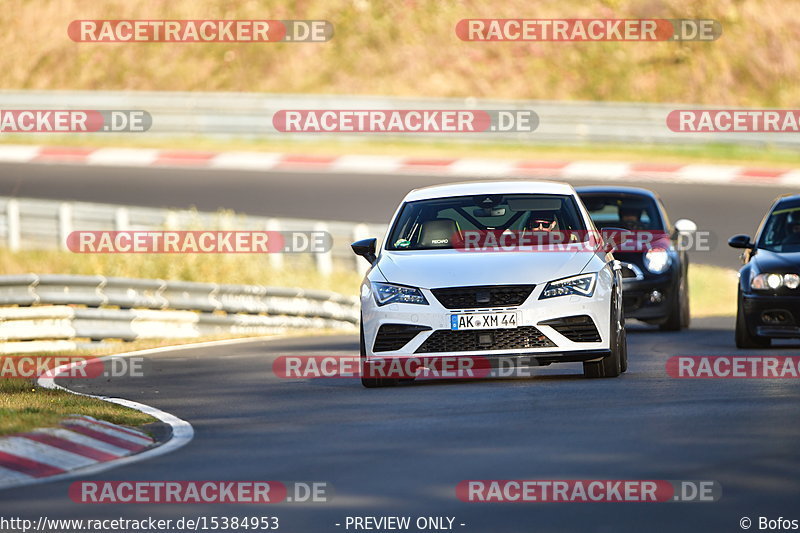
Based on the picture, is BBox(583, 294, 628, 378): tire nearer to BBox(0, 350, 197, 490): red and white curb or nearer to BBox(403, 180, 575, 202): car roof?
BBox(403, 180, 575, 202): car roof

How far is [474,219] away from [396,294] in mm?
1224

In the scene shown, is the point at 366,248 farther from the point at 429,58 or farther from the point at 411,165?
the point at 429,58

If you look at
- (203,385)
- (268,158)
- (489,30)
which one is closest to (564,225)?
(203,385)

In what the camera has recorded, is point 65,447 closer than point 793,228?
Yes

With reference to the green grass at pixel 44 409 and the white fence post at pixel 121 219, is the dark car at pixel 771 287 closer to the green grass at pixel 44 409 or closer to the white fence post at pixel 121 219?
the green grass at pixel 44 409

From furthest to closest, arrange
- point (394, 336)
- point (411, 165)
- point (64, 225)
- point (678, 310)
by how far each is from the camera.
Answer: point (411, 165)
point (64, 225)
point (678, 310)
point (394, 336)

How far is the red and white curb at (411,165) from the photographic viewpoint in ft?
109

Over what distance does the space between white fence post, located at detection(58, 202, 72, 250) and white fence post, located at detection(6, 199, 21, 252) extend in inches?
27.9

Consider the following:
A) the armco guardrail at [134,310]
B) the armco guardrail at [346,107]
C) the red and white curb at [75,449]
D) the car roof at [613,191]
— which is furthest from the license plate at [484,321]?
the armco guardrail at [346,107]

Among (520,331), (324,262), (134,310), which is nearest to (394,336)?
(520,331)

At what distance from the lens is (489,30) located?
45.6 m

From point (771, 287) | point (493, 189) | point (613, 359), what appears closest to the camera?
point (613, 359)

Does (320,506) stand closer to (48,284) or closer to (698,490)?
(698,490)

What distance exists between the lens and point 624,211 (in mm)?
18734
